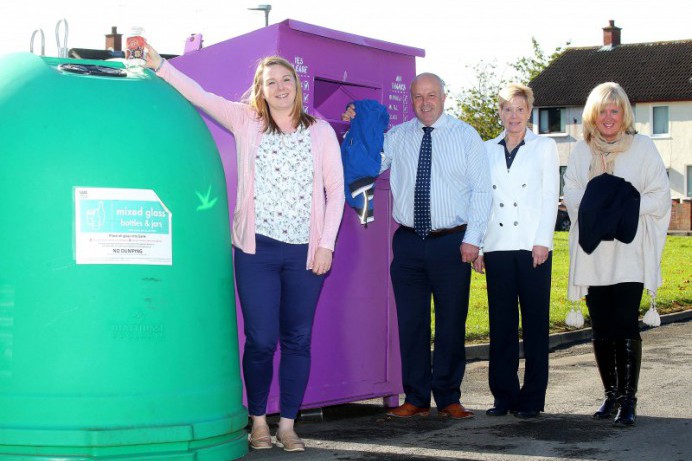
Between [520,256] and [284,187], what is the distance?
175 centimetres

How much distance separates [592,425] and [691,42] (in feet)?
158

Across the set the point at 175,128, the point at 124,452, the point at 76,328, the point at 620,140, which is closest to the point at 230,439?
the point at 124,452

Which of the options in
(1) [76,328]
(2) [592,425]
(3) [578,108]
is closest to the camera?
(1) [76,328]

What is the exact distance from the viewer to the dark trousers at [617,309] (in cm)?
636

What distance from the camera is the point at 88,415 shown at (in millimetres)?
4270

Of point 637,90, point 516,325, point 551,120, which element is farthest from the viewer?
point 551,120

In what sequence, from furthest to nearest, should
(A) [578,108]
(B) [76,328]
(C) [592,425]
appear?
(A) [578,108] < (C) [592,425] < (B) [76,328]

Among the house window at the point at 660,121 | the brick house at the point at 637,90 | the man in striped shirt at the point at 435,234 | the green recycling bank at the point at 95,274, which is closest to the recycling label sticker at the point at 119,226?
the green recycling bank at the point at 95,274

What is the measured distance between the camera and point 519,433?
5.91 metres

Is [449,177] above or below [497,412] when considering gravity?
above

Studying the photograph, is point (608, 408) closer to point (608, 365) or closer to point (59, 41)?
point (608, 365)

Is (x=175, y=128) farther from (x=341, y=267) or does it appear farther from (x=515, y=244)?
(x=515, y=244)

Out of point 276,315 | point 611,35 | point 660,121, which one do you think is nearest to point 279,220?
point 276,315

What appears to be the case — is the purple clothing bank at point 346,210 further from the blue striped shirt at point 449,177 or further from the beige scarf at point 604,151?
the beige scarf at point 604,151
